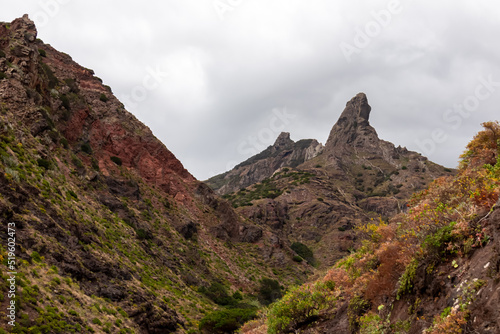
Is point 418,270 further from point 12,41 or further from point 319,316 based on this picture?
point 12,41

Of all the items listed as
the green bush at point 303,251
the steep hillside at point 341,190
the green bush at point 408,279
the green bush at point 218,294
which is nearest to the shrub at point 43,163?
the green bush at point 218,294

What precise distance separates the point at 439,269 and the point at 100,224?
36.0m

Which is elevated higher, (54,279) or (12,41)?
(12,41)

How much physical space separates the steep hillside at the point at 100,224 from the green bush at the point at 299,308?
39.3 feet

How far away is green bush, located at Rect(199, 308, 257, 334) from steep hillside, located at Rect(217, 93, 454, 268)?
136 ft

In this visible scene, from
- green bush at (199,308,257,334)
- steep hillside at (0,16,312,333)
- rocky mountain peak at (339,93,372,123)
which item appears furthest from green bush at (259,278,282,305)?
rocky mountain peak at (339,93,372,123)

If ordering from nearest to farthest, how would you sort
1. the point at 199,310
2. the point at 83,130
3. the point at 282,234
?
the point at 199,310
the point at 83,130
the point at 282,234

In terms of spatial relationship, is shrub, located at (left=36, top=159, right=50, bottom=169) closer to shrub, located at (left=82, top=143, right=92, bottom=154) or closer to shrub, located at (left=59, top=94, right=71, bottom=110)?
shrub, located at (left=82, top=143, right=92, bottom=154)

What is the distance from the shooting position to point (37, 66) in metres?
44.2

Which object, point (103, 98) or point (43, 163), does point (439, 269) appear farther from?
point (103, 98)

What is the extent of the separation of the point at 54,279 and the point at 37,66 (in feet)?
119

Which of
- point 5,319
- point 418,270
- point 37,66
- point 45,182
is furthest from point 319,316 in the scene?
point 37,66

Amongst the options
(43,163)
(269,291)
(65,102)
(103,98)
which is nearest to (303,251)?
(269,291)

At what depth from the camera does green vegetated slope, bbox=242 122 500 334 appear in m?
5.81
